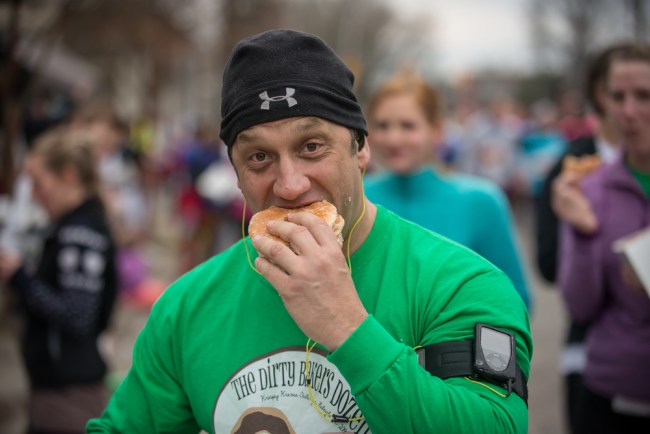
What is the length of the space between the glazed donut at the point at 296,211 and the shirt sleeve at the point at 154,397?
44 cm

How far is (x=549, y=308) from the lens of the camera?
9.59 meters

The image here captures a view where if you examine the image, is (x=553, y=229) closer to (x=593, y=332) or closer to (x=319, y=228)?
(x=593, y=332)

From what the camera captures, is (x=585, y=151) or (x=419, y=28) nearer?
(x=585, y=151)

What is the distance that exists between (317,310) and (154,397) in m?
0.70

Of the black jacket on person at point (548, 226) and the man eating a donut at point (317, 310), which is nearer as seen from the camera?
the man eating a donut at point (317, 310)

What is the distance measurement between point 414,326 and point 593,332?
5.95 feet

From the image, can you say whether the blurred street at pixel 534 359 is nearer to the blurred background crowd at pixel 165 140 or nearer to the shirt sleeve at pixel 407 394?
the blurred background crowd at pixel 165 140

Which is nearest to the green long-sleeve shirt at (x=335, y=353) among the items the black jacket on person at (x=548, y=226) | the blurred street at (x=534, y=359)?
the black jacket on person at (x=548, y=226)

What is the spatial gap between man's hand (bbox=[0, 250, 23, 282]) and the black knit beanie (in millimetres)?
2227

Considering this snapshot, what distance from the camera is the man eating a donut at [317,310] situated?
5.31 feet

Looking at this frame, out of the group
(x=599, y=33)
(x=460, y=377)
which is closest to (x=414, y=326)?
(x=460, y=377)

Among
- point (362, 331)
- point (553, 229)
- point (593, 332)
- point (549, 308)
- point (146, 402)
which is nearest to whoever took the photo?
point (362, 331)

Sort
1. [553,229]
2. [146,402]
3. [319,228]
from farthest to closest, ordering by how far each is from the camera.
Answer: [553,229] < [146,402] < [319,228]

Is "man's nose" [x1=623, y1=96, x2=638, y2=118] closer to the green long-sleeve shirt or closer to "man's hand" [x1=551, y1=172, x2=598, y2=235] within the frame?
"man's hand" [x1=551, y1=172, x2=598, y2=235]
